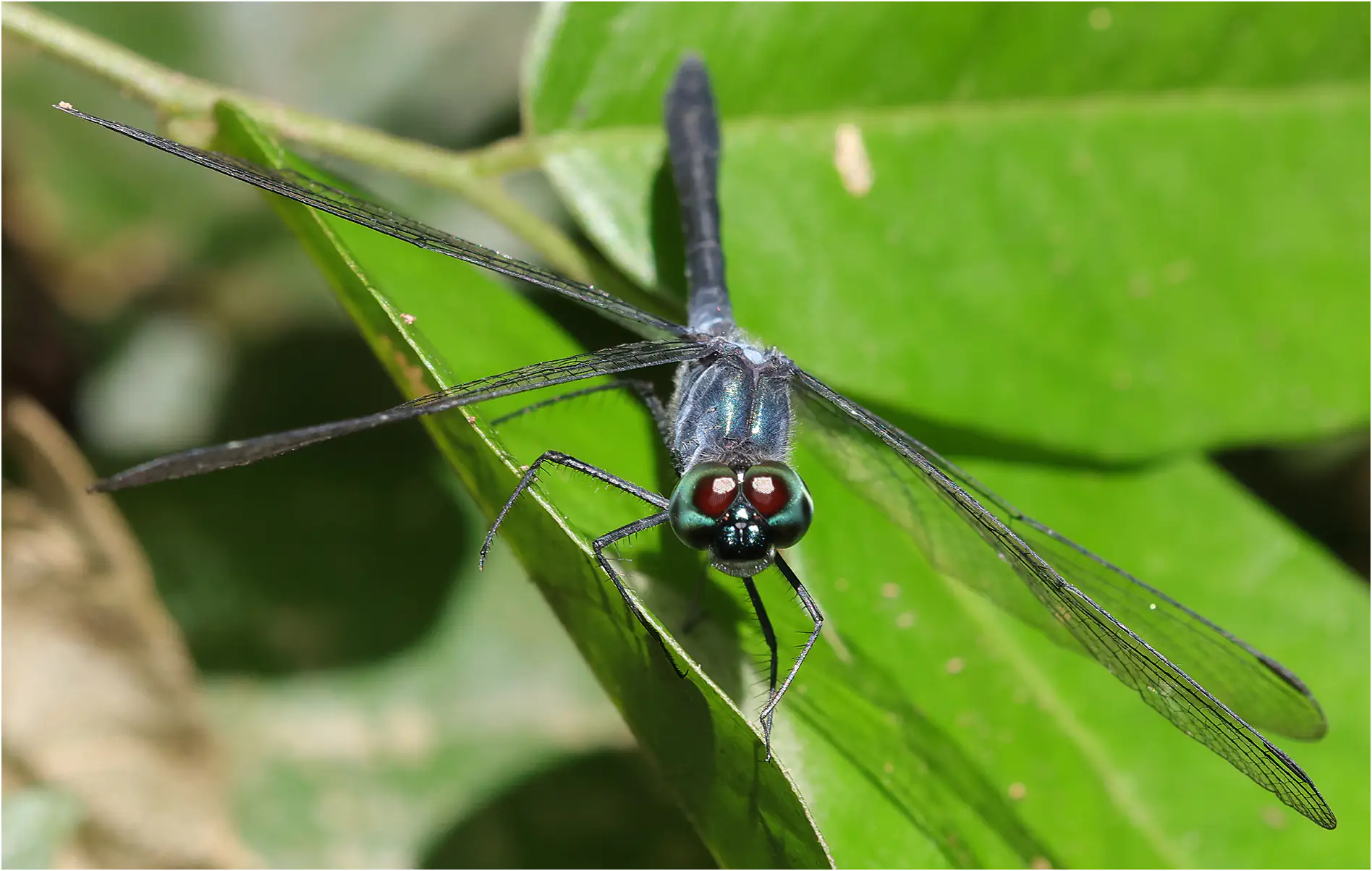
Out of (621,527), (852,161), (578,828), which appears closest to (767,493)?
(621,527)

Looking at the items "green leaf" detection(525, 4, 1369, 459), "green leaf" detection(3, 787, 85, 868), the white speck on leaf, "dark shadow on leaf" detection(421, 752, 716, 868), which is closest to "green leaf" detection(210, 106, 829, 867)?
"green leaf" detection(525, 4, 1369, 459)

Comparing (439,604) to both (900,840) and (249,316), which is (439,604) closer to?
(249,316)

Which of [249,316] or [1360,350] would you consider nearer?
[1360,350]

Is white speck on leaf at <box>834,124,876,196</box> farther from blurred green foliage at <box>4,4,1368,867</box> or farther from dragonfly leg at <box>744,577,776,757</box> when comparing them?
dragonfly leg at <box>744,577,776,757</box>

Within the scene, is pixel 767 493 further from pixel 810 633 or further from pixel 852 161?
pixel 852 161

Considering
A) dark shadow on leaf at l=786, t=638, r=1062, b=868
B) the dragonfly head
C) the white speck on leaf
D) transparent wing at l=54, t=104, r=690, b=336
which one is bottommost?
dark shadow on leaf at l=786, t=638, r=1062, b=868

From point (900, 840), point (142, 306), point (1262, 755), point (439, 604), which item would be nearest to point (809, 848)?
point (900, 840)

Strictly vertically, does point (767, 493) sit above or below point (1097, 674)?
above
